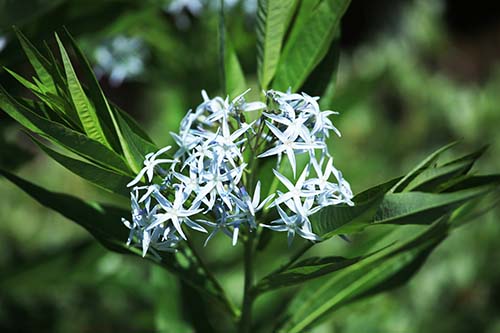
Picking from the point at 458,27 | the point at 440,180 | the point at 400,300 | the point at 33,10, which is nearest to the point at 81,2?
the point at 33,10

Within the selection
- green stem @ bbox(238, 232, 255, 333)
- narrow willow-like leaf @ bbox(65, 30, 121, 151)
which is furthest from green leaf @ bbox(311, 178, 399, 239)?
narrow willow-like leaf @ bbox(65, 30, 121, 151)

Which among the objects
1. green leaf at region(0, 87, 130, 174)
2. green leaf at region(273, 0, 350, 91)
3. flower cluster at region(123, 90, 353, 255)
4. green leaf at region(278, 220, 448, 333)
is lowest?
green leaf at region(278, 220, 448, 333)

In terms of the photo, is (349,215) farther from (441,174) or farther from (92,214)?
(92,214)

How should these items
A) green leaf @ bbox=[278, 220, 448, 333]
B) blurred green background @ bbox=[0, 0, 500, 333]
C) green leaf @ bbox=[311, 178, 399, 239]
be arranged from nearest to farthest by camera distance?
1. green leaf @ bbox=[311, 178, 399, 239]
2. green leaf @ bbox=[278, 220, 448, 333]
3. blurred green background @ bbox=[0, 0, 500, 333]

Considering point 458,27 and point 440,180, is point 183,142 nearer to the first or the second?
point 440,180

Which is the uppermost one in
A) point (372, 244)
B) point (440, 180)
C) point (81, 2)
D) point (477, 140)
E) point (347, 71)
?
point (81, 2)

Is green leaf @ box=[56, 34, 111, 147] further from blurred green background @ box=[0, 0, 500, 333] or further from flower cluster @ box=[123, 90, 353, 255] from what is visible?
blurred green background @ box=[0, 0, 500, 333]
